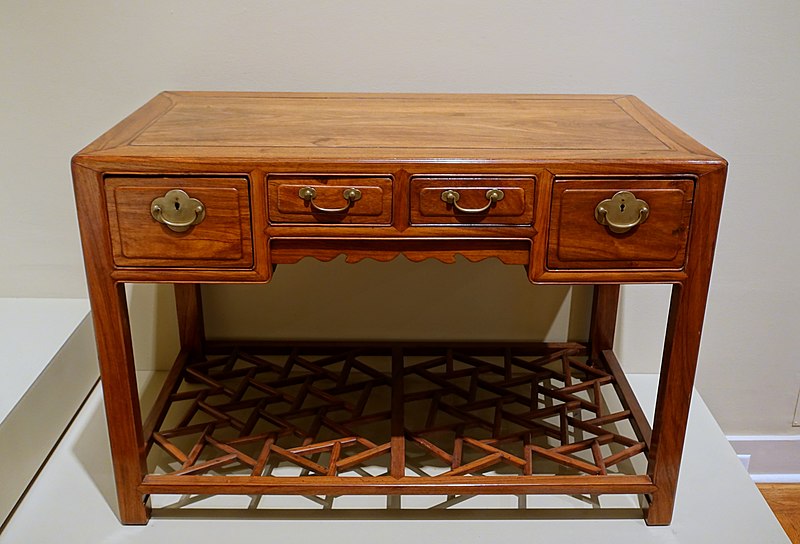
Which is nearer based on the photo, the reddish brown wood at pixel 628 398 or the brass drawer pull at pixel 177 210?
the brass drawer pull at pixel 177 210

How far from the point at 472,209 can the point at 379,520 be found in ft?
1.88

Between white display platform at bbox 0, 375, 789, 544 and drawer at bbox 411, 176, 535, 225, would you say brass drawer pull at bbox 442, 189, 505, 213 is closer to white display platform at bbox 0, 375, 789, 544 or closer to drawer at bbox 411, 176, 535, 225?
drawer at bbox 411, 176, 535, 225

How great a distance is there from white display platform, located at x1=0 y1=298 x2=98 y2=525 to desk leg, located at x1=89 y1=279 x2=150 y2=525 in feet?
0.72

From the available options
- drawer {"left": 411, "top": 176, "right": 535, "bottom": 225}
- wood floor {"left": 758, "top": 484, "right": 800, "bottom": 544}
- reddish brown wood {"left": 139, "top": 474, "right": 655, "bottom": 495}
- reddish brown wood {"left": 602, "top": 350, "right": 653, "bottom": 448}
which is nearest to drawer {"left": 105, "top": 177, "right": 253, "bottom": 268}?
drawer {"left": 411, "top": 176, "right": 535, "bottom": 225}

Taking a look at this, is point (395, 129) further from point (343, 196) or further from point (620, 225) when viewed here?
point (620, 225)

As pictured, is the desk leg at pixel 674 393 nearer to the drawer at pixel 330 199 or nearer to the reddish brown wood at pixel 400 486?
the reddish brown wood at pixel 400 486

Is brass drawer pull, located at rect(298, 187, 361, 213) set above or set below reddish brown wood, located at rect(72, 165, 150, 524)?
above

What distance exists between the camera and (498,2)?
157 cm

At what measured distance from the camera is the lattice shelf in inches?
56.6

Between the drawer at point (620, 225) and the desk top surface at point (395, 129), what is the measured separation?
4 cm

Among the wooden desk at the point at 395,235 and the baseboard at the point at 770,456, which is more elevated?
the wooden desk at the point at 395,235

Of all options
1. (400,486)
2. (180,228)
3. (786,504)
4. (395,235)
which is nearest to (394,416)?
(400,486)

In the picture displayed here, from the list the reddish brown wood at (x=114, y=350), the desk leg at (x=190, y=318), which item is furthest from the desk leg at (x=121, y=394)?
the desk leg at (x=190, y=318)

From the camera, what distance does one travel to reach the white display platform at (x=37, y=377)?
4.73ft
